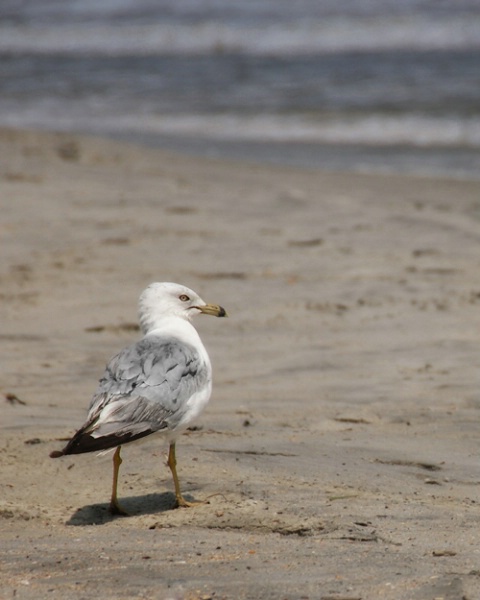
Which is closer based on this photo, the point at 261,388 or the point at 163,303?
the point at 163,303

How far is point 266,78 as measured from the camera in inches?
699

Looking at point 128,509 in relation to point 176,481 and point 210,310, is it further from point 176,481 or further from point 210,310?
point 210,310

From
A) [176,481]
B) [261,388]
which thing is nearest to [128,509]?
[176,481]

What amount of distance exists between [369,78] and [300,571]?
14.7 m

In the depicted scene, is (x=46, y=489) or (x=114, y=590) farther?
(x=46, y=489)

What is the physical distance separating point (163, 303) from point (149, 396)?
67cm

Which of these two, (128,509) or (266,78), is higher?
(266,78)

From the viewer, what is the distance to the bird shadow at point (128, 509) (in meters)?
3.79

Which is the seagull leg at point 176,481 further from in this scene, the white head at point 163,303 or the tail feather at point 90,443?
the white head at point 163,303

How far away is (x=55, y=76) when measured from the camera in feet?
63.8

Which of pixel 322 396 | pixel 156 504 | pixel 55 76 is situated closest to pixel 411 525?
pixel 156 504

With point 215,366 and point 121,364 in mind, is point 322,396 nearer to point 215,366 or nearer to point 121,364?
point 215,366

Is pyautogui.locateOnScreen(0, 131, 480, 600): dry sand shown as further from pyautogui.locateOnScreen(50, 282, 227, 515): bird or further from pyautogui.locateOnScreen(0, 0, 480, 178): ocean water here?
pyautogui.locateOnScreen(0, 0, 480, 178): ocean water

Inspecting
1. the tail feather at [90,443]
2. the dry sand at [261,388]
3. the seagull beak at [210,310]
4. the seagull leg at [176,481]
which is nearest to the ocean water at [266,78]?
the dry sand at [261,388]
